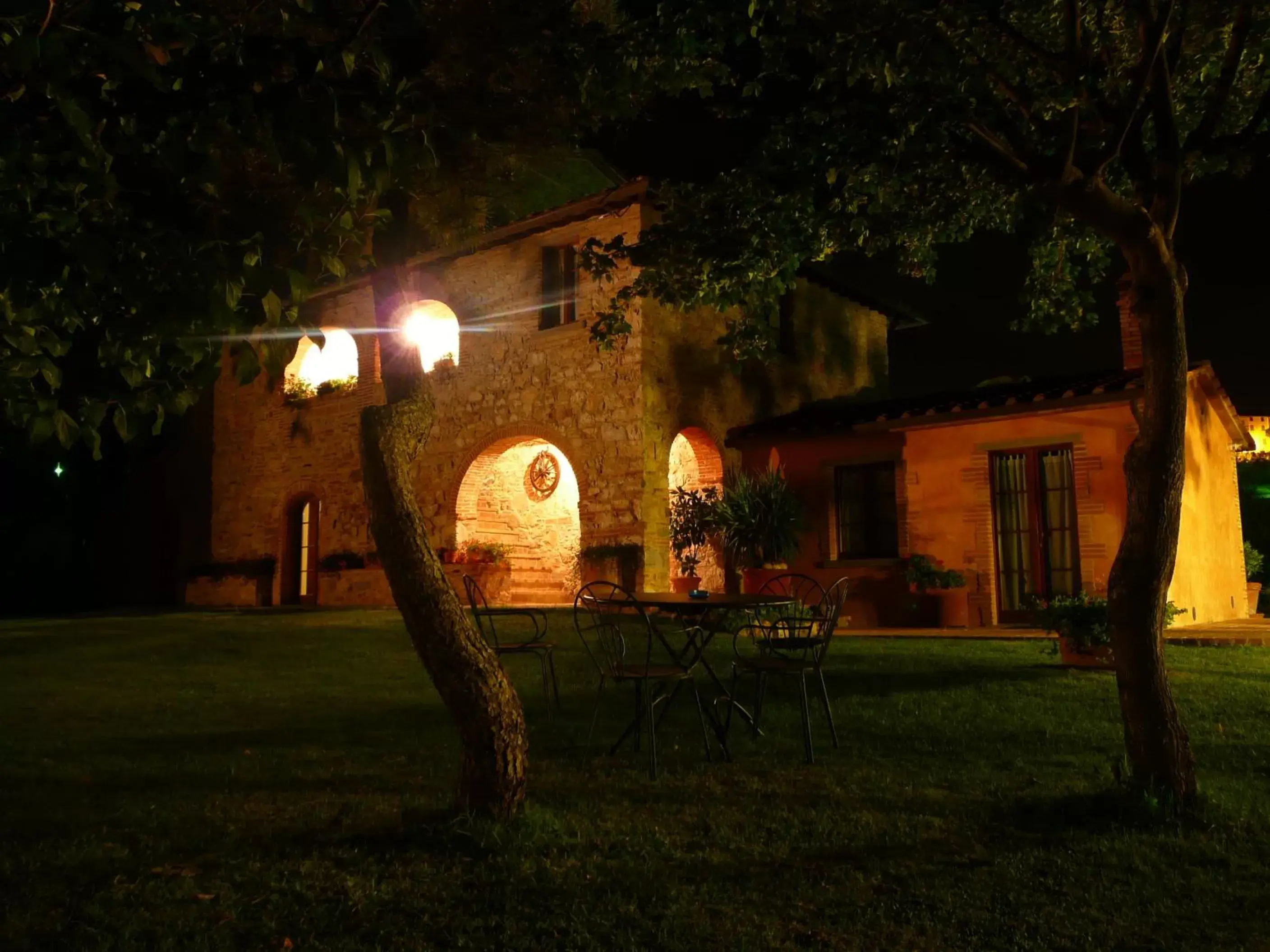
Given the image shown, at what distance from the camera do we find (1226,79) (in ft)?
14.1

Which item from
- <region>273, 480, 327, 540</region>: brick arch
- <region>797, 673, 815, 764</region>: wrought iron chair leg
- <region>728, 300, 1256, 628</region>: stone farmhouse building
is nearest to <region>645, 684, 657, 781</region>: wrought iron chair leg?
<region>797, 673, 815, 764</region>: wrought iron chair leg

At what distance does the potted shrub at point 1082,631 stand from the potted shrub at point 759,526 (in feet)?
15.4

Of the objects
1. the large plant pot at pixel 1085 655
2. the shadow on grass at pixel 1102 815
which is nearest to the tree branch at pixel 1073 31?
the shadow on grass at pixel 1102 815

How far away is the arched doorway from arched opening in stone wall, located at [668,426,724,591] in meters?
6.15

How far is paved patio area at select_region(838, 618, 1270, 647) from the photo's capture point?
9203 mm

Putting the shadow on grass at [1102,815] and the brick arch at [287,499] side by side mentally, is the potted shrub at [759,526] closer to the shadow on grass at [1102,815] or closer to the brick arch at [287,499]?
the brick arch at [287,499]

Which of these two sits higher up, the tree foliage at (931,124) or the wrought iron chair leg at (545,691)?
the tree foliage at (931,124)

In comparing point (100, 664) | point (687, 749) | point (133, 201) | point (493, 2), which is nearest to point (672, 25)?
point (493, 2)

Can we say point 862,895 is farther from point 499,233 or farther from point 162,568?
point 162,568

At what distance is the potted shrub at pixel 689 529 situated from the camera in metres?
12.8

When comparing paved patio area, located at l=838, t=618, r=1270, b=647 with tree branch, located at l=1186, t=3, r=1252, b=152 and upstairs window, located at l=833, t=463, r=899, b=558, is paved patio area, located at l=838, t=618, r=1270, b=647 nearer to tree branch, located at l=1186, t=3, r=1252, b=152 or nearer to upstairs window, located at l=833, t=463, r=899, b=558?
upstairs window, located at l=833, t=463, r=899, b=558

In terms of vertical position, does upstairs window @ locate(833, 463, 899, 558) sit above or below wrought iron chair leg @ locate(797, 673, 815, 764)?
above

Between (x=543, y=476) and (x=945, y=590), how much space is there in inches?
256

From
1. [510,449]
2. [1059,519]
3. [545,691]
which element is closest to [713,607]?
[545,691]
